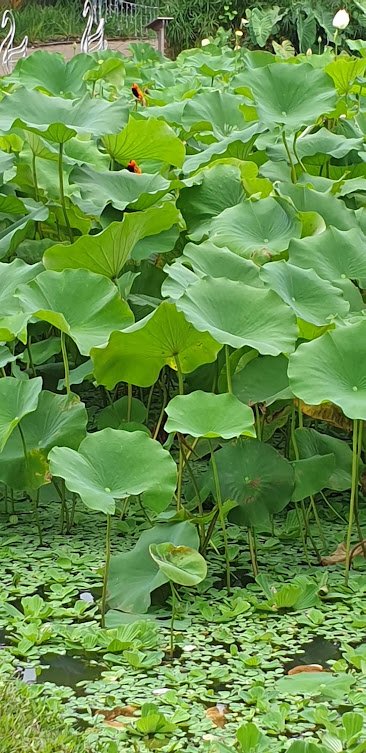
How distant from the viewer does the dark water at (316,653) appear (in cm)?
190

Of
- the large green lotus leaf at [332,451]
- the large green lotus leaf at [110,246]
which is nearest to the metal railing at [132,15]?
the large green lotus leaf at [110,246]

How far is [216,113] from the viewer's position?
3.22m

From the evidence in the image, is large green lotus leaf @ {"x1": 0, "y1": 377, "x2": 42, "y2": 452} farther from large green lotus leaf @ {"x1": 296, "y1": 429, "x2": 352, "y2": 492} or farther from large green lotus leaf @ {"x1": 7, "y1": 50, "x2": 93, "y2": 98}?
large green lotus leaf @ {"x1": 7, "y1": 50, "x2": 93, "y2": 98}

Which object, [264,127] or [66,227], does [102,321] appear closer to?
[66,227]

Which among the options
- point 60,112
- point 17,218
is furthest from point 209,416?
point 17,218

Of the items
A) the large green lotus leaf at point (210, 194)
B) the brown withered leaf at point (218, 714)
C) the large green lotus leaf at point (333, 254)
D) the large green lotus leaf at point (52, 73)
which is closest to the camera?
the brown withered leaf at point (218, 714)

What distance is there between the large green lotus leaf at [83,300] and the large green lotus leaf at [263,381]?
24 cm

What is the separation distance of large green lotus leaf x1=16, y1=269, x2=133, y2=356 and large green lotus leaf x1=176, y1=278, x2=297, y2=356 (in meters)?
0.22

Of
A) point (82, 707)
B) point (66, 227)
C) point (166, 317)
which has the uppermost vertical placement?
point (166, 317)

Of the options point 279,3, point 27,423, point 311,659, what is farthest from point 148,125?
point 279,3

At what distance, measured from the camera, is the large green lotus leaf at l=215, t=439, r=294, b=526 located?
221 cm

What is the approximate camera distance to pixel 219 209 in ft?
8.82

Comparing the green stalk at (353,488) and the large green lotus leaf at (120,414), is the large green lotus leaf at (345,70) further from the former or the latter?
the green stalk at (353,488)

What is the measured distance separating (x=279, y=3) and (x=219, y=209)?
46.8ft
